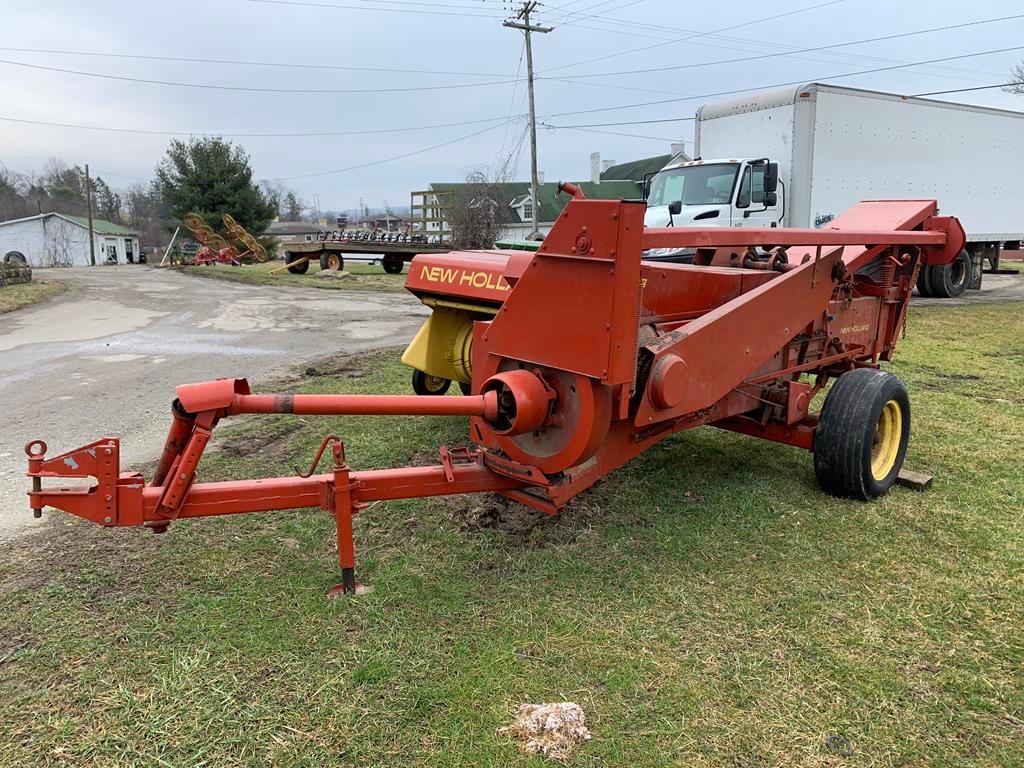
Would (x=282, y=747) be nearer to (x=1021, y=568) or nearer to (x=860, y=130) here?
(x=1021, y=568)

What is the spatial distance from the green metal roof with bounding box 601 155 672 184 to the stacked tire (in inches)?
977

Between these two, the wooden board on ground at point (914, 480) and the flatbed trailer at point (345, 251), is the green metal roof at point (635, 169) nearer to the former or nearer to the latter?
the flatbed trailer at point (345, 251)

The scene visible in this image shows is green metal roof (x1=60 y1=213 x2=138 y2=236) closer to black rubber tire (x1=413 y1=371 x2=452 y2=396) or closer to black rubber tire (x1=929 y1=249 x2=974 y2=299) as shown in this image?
black rubber tire (x1=929 y1=249 x2=974 y2=299)

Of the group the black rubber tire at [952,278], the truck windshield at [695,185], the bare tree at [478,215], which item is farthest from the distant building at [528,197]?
the truck windshield at [695,185]

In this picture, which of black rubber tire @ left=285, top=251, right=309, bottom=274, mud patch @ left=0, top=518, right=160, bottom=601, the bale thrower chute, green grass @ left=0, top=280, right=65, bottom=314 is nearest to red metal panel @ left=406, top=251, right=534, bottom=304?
the bale thrower chute

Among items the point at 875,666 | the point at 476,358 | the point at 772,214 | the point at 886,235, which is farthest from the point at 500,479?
the point at 772,214

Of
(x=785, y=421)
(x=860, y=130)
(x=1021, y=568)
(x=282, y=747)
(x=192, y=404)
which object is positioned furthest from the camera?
(x=860, y=130)

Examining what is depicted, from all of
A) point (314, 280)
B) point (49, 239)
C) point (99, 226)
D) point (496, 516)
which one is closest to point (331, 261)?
point (314, 280)

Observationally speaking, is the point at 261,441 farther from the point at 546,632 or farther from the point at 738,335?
the point at 738,335

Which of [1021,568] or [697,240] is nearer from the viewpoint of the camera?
[697,240]

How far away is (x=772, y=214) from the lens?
11.2 meters

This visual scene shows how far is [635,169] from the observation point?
4338 cm

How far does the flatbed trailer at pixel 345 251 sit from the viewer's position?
23109mm

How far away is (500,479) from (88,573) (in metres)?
1.97
